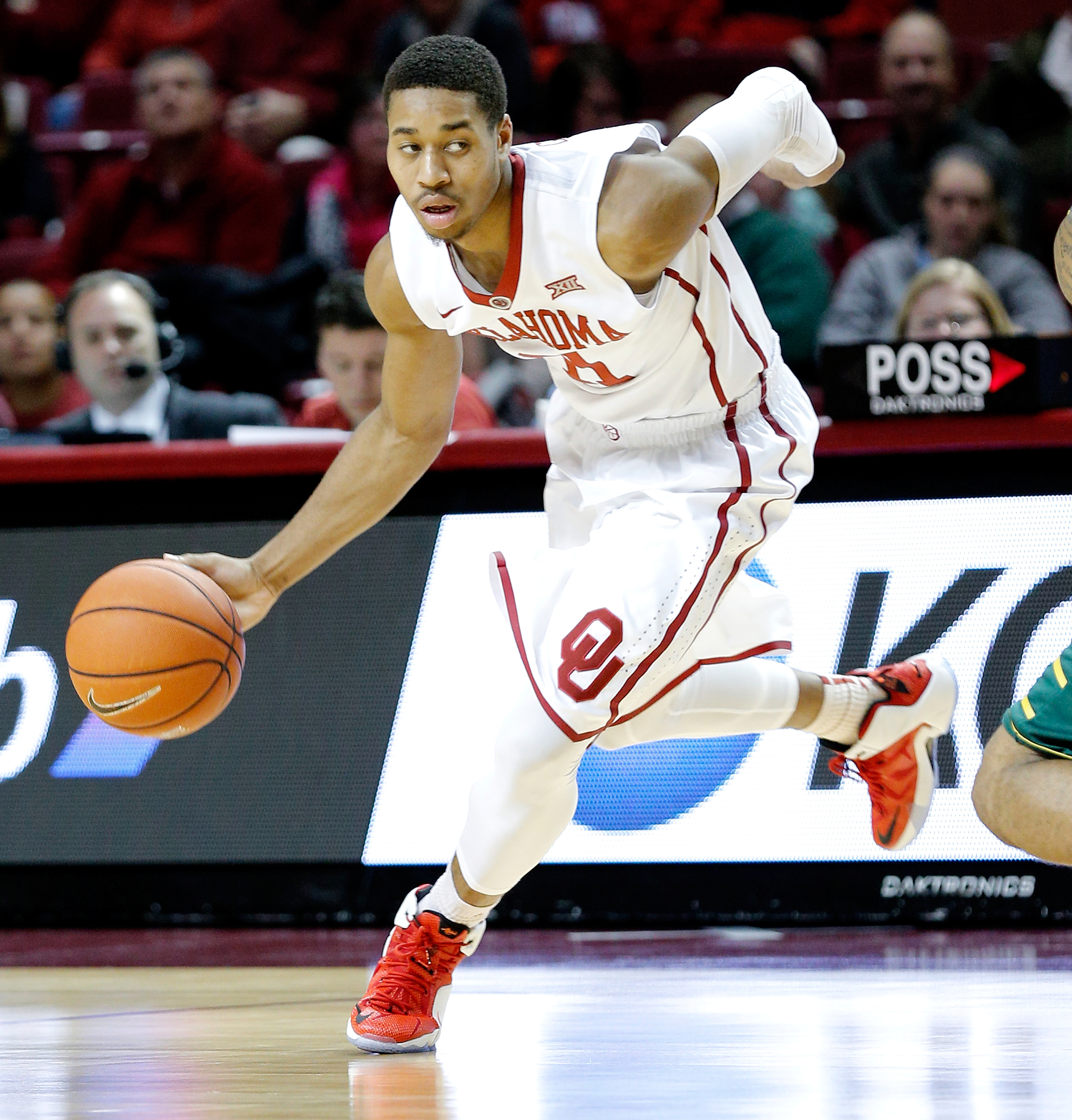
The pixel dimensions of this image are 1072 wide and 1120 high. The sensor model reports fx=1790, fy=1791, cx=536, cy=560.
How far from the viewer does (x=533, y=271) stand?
2977mm

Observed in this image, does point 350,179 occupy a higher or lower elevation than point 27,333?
higher

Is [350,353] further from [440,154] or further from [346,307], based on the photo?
[440,154]

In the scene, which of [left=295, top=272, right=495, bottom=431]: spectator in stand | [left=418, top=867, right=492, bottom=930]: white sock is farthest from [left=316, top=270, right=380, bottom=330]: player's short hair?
[left=418, top=867, right=492, bottom=930]: white sock

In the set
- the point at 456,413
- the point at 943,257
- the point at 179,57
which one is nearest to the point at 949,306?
the point at 943,257

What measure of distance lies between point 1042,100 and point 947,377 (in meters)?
3.93

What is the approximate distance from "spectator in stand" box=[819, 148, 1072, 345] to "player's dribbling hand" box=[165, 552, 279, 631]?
3566 mm

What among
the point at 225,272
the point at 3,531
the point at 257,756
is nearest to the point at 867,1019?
the point at 257,756

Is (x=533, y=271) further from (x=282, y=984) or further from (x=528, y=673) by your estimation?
(x=282, y=984)

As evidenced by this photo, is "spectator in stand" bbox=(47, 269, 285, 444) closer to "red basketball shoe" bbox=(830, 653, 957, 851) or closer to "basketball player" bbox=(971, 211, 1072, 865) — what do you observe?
"red basketball shoe" bbox=(830, 653, 957, 851)

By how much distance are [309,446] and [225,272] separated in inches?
107

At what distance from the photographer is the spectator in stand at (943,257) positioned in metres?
6.37

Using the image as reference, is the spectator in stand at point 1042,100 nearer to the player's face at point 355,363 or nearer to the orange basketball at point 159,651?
the player's face at point 355,363

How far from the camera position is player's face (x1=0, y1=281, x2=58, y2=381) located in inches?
267

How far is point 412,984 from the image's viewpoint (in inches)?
118
